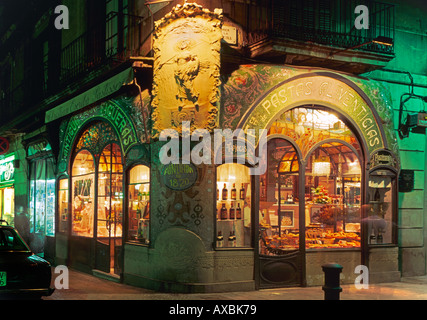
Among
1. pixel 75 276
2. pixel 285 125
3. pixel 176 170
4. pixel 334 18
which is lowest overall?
pixel 75 276

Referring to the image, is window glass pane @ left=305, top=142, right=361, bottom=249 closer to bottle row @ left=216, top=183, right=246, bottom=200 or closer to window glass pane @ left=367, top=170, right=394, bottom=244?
window glass pane @ left=367, top=170, right=394, bottom=244

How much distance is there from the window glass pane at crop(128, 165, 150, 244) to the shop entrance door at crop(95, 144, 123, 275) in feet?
2.24

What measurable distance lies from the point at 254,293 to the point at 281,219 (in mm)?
1973

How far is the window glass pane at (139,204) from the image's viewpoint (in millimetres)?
11977

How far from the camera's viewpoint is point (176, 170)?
10.9 meters

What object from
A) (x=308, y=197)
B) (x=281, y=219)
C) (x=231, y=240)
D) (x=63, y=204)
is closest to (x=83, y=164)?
(x=63, y=204)

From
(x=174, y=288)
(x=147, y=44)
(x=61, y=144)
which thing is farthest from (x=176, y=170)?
(x=61, y=144)

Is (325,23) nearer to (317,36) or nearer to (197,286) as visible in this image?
(317,36)

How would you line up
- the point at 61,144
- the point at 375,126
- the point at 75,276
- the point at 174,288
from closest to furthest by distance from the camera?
the point at 174,288
the point at 375,126
the point at 75,276
the point at 61,144

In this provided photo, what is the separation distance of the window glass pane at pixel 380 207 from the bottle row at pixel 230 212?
3.29 metres

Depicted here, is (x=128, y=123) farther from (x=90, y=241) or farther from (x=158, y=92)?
(x=90, y=241)

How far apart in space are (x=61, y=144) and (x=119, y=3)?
493cm

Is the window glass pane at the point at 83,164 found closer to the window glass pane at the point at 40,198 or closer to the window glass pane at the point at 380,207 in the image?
the window glass pane at the point at 40,198

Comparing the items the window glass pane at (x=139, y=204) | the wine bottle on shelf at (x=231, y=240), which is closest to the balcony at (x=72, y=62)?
the window glass pane at (x=139, y=204)
